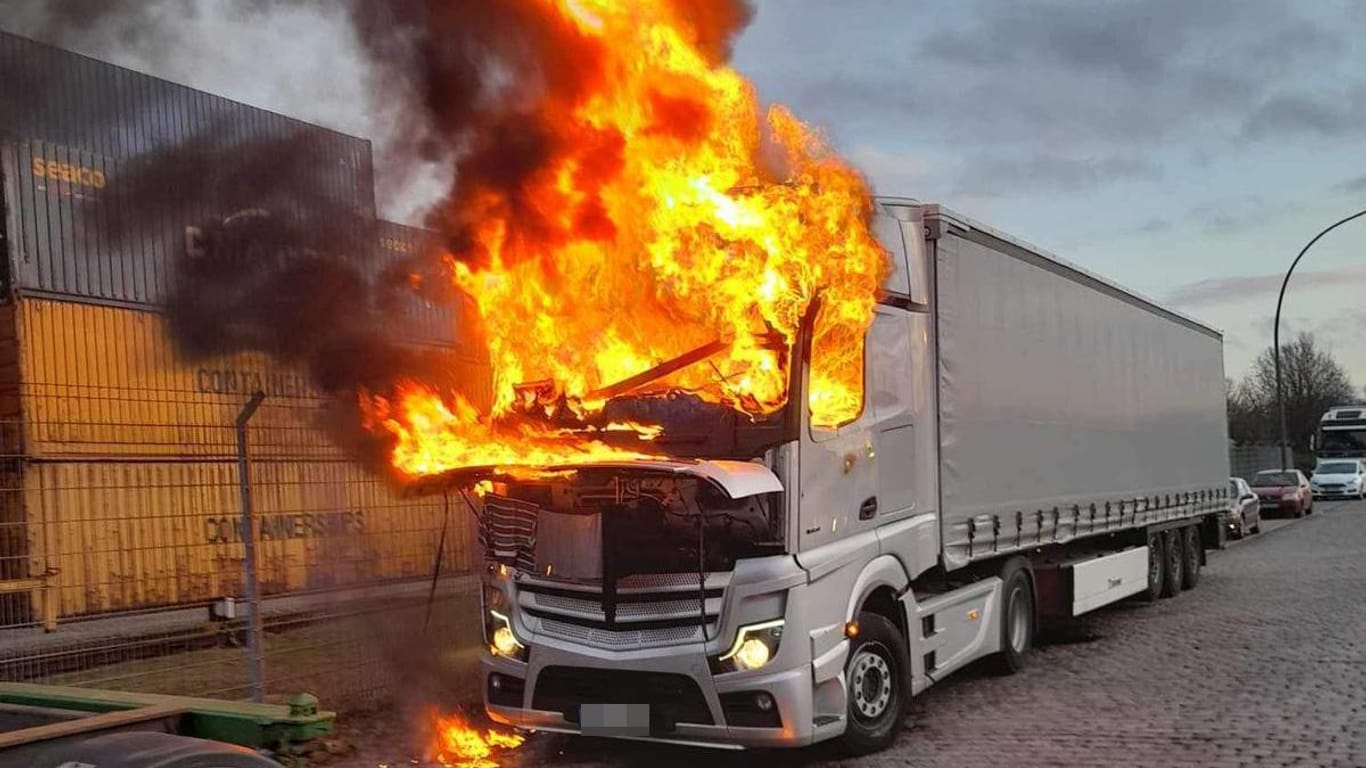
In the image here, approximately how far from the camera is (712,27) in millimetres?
7039

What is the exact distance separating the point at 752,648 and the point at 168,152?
19.6 ft

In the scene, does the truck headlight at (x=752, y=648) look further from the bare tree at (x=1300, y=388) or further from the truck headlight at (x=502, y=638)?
the bare tree at (x=1300, y=388)

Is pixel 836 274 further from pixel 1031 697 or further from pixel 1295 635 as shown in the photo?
pixel 1295 635

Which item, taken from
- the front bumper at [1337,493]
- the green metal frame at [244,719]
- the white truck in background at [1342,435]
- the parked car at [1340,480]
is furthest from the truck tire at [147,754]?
the white truck in background at [1342,435]

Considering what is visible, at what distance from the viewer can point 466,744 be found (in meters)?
7.59

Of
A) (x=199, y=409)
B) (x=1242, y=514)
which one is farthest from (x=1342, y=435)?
(x=199, y=409)

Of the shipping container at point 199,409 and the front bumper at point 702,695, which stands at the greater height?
the shipping container at point 199,409

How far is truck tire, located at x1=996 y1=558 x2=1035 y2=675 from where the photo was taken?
30.1ft

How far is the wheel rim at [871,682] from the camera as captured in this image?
6.73m

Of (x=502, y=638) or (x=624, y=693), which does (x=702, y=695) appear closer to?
(x=624, y=693)

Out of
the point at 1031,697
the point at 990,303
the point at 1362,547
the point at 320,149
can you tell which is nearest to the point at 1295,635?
the point at 1031,697

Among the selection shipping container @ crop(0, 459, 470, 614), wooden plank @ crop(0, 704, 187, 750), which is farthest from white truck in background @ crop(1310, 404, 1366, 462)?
wooden plank @ crop(0, 704, 187, 750)

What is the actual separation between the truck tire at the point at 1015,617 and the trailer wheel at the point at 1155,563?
436cm

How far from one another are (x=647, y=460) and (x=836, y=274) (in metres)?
1.62
